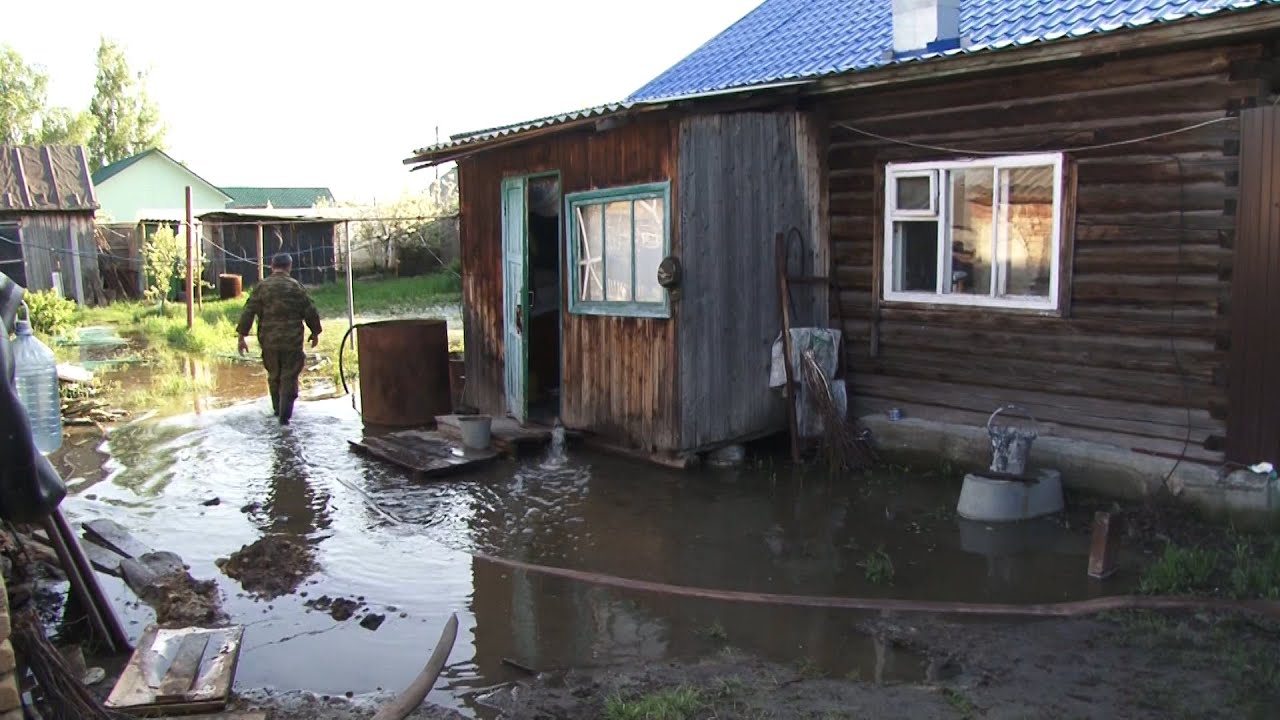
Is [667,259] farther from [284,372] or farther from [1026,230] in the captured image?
[284,372]

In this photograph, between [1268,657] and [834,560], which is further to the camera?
[834,560]

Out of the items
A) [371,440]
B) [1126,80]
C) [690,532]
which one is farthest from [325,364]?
[1126,80]

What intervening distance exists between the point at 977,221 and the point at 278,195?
54.9 m

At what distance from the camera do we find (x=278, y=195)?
56.6m

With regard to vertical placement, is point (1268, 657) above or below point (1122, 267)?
below

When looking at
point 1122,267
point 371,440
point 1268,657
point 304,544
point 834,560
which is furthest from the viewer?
point 371,440

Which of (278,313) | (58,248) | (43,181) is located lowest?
(278,313)

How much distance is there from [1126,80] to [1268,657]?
4.42 m

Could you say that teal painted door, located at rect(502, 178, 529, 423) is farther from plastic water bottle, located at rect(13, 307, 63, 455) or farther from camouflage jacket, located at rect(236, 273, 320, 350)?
plastic water bottle, located at rect(13, 307, 63, 455)

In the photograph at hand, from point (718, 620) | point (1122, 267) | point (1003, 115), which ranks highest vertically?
point (1003, 115)

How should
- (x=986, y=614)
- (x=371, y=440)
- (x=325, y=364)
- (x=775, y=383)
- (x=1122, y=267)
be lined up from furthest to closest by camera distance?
1. (x=325, y=364)
2. (x=371, y=440)
3. (x=775, y=383)
4. (x=1122, y=267)
5. (x=986, y=614)

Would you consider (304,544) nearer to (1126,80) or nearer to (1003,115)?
(1003,115)

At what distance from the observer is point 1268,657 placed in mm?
4387

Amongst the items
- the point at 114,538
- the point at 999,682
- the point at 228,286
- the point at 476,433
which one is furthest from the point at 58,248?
the point at 999,682
